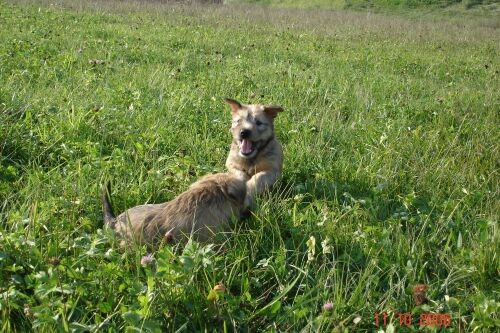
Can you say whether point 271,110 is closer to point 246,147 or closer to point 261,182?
point 246,147

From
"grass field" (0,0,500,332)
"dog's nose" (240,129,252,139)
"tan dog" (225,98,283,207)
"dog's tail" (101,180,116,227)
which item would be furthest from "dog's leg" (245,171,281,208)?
"dog's tail" (101,180,116,227)

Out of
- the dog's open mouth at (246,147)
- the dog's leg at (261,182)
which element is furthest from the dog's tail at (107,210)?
the dog's open mouth at (246,147)

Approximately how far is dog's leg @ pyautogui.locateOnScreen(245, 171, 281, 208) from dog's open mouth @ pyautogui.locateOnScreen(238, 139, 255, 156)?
23 cm

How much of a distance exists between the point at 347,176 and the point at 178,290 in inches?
86.0

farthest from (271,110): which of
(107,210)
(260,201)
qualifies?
(107,210)

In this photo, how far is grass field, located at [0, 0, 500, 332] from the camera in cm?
207

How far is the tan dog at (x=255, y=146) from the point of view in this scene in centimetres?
371

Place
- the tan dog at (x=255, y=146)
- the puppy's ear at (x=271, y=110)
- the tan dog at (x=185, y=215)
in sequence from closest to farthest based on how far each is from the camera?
the tan dog at (x=185, y=215)
the tan dog at (x=255, y=146)
the puppy's ear at (x=271, y=110)

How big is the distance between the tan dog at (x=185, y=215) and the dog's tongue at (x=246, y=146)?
30.3 inches

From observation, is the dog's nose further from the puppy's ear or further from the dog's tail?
the dog's tail

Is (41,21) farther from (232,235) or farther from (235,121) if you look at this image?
(232,235)

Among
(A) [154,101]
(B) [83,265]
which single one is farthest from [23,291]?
(A) [154,101]

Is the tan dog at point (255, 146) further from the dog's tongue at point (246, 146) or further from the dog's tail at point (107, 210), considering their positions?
the dog's tail at point (107, 210)
